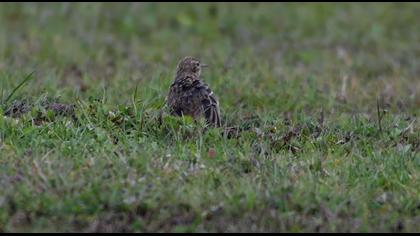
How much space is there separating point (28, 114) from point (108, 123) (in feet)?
2.23

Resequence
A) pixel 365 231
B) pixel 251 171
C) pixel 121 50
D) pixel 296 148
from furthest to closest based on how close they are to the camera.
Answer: pixel 121 50
pixel 296 148
pixel 251 171
pixel 365 231

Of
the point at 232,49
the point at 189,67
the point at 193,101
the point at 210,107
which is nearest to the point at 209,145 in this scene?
the point at 210,107

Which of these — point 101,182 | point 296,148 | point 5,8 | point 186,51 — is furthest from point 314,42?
point 101,182

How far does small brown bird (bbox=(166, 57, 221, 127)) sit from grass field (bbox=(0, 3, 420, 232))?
178mm

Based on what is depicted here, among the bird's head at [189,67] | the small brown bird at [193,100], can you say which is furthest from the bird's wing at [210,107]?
the bird's head at [189,67]

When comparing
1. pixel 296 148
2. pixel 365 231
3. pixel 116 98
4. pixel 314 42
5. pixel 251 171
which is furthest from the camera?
pixel 314 42

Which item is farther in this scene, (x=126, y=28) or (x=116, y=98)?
(x=126, y=28)

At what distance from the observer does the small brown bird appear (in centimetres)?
826

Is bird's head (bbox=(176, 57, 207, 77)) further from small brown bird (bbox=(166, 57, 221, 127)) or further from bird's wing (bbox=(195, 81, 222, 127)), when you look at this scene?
bird's wing (bbox=(195, 81, 222, 127))

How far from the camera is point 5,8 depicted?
14891 mm

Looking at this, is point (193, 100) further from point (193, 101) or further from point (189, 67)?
point (189, 67)

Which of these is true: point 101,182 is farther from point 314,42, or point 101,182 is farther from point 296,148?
point 314,42

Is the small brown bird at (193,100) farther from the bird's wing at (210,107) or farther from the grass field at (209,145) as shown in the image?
the grass field at (209,145)

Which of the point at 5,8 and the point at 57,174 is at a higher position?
the point at 5,8
